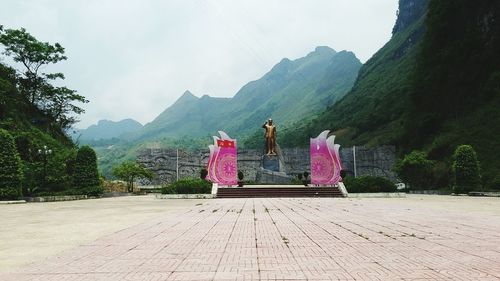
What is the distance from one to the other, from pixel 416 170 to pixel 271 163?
603 inches

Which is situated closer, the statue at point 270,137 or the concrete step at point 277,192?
the concrete step at point 277,192

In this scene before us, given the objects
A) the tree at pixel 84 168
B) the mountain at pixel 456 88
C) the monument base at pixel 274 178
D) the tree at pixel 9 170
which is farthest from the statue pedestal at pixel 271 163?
the tree at pixel 9 170

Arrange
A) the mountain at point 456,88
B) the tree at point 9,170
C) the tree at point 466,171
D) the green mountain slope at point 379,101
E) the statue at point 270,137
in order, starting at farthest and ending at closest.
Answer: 1. the green mountain slope at point 379,101
2. the mountain at point 456,88
3. the statue at point 270,137
4. the tree at point 466,171
5. the tree at point 9,170

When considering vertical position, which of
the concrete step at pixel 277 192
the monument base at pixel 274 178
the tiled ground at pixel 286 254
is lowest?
the tiled ground at pixel 286 254

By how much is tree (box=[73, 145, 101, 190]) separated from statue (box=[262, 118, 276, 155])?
51.8 feet

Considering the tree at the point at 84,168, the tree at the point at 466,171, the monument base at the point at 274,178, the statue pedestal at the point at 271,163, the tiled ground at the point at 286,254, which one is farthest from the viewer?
the monument base at the point at 274,178

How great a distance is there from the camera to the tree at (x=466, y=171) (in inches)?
1156

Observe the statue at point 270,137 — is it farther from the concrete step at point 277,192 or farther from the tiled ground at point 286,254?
the tiled ground at point 286,254

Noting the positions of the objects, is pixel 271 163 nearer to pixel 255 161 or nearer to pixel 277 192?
pixel 255 161

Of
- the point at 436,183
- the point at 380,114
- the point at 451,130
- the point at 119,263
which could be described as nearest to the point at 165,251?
the point at 119,263

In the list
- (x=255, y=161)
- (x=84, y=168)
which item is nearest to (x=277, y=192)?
(x=84, y=168)

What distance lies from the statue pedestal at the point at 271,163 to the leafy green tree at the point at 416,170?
41.8ft

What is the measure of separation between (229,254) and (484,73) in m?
51.6

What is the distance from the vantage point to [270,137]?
4084 cm
